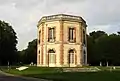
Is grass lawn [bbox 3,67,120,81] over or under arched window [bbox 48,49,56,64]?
under

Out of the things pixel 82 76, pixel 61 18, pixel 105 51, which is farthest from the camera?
pixel 105 51

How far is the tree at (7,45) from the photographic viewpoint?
9669 centimetres

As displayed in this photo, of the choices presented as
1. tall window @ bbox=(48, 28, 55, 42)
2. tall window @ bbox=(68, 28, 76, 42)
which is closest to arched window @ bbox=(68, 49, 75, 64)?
tall window @ bbox=(68, 28, 76, 42)

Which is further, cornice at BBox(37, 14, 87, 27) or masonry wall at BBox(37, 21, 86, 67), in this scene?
cornice at BBox(37, 14, 87, 27)

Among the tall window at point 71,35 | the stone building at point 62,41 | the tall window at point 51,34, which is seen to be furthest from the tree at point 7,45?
the tall window at point 71,35

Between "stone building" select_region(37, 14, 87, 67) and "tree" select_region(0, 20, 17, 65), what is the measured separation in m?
34.8

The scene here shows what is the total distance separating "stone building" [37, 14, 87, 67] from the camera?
62188 millimetres

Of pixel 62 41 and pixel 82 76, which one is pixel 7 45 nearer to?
pixel 62 41

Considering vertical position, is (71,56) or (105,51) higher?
(105,51)

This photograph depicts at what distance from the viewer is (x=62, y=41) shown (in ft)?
204

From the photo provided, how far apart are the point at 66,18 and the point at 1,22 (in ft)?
152

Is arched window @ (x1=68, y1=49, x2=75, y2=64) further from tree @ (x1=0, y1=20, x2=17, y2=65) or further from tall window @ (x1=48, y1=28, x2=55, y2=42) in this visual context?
tree @ (x1=0, y1=20, x2=17, y2=65)

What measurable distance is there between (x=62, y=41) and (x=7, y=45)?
→ 129 ft

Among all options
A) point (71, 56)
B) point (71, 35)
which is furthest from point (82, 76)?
point (71, 35)
